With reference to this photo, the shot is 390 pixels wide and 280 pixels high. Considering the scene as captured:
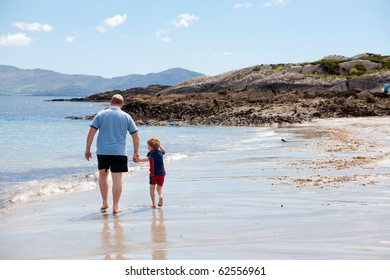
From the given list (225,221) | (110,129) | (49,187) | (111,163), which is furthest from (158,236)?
(49,187)

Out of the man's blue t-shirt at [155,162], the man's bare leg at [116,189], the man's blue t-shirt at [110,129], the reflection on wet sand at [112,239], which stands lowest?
the reflection on wet sand at [112,239]

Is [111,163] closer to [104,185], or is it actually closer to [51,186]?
[104,185]

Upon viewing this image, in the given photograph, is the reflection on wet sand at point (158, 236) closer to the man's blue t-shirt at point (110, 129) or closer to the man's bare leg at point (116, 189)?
the man's bare leg at point (116, 189)

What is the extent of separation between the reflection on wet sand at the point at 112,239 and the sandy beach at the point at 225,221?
13 millimetres

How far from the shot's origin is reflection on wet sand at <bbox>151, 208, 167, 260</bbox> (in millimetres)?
5657

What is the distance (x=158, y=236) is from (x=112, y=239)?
0.55 metres

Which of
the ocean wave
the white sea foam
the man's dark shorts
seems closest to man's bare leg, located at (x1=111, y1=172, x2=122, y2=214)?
the man's dark shorts

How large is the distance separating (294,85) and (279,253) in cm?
6049

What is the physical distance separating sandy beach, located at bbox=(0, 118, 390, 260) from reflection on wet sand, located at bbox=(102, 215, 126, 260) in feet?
A: 0.04

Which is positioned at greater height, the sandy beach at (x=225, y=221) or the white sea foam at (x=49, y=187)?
the sandy beach at (x=225, y=221)

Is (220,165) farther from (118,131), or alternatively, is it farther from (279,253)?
(279,253)

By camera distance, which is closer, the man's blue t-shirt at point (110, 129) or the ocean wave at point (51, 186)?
the man's blue t-shirt at point (110, 129)

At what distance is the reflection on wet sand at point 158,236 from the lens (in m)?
5.66

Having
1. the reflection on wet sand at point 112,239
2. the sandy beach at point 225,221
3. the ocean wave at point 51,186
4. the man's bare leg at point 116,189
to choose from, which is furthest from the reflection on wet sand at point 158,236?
the ocean wave at point 51,186
